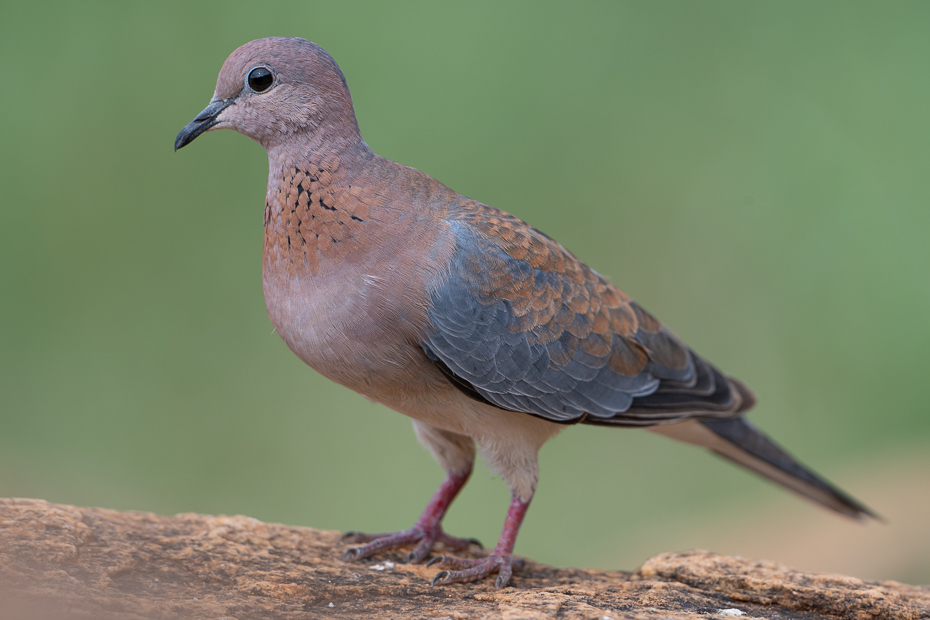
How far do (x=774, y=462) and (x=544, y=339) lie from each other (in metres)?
2.10

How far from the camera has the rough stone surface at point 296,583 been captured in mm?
2908

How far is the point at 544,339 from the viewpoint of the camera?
3.88m

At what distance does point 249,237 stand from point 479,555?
3714 mm

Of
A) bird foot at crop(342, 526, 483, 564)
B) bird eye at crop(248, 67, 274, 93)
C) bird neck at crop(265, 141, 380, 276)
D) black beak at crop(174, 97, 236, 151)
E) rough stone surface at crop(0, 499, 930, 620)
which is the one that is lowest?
rough stone surface at crop(0, 499, 930, 620)

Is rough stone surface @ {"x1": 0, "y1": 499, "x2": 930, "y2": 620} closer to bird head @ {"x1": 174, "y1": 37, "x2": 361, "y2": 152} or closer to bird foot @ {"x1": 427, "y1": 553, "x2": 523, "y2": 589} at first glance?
bird foot @ {"x1": 427, "y1": 553, "x2": 523, "y2": 589}

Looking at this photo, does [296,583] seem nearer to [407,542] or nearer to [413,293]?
[407,542]

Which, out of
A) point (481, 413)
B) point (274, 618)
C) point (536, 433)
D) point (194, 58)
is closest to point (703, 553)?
point (536, 433)

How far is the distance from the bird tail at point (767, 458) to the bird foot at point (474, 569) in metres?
1.60

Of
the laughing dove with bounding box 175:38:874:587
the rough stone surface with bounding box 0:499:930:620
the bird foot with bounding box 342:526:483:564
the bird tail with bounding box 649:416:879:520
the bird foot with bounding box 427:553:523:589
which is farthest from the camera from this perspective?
the bird tail with bounding box 649:416:879:520

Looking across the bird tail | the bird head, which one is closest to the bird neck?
the bird head

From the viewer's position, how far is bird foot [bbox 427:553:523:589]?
3697 mm

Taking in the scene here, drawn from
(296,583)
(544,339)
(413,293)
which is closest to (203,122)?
(413,293)

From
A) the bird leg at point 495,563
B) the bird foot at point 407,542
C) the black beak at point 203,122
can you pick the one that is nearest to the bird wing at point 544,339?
the bird leg at point 495,563

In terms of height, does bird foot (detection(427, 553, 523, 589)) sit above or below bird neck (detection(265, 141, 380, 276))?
below
